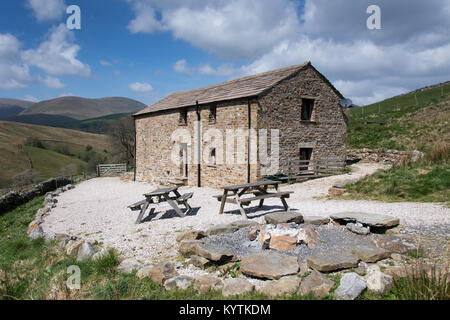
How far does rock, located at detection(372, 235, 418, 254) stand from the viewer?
4.61 m

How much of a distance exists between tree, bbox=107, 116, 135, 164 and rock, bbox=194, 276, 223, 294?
32.4 metres

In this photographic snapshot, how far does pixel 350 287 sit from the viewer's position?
3.57 meters

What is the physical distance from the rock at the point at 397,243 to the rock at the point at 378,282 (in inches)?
47.0

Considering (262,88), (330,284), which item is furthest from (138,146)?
(330,284)

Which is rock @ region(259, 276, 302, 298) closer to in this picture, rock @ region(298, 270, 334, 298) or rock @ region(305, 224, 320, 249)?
rock @ region(298, 270, 334, 298)

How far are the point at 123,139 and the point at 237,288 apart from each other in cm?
3373

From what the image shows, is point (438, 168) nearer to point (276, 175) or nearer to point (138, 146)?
point (276, 175)

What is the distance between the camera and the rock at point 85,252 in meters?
5.74

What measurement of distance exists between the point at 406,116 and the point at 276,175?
2168cm

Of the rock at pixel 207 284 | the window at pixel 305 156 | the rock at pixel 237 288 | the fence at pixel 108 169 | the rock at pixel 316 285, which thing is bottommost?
the fence at pixel 108 169

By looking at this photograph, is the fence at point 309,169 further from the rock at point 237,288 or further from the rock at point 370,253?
the rock at point 237,288

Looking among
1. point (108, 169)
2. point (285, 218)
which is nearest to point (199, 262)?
point (285, 218)

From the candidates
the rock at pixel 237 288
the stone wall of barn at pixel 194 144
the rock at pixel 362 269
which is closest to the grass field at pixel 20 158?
the stone wall of barn at pixel 194 144

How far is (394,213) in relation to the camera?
291 inches
